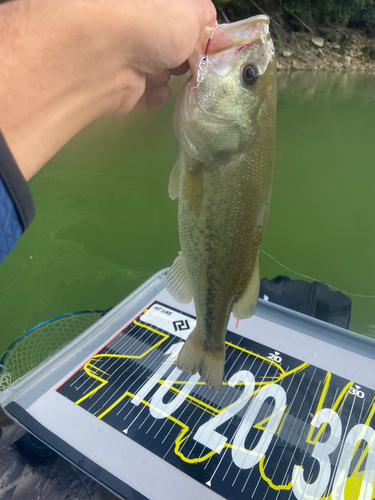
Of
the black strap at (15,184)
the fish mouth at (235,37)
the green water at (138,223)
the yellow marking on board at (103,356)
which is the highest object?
the green water at (138,223)

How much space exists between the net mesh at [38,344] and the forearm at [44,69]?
48.5 inches

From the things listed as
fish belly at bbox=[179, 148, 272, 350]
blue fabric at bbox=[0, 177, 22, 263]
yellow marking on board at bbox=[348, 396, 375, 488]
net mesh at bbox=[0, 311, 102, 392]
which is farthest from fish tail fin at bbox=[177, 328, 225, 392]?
net mesh at bbox=[0, 311, 102, 392]

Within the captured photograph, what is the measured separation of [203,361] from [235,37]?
0.93 m

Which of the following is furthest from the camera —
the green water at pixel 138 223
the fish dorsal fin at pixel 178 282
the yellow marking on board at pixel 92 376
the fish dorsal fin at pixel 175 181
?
the green water at pixel 138 223

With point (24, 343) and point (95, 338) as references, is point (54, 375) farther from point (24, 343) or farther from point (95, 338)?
point (24, 343)

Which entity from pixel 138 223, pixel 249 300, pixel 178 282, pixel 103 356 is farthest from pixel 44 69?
pixel 138 223

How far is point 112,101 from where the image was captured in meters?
0.95

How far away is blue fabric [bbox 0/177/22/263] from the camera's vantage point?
54 centimetres

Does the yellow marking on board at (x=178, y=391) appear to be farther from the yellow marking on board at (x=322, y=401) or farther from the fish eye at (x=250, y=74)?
the fish eye at (x=250, y=74)

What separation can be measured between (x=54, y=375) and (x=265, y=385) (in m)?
0.80

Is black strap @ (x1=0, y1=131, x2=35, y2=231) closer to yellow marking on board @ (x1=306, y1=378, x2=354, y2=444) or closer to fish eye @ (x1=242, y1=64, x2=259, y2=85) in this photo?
fish eye @ (x1=242, y1=64, x2=259, y2=85)

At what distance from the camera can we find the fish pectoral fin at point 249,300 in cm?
98

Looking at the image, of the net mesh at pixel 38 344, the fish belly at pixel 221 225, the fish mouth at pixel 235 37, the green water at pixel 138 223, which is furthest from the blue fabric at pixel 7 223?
the green water at pixel 138 223

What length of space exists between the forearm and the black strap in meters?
0.15
